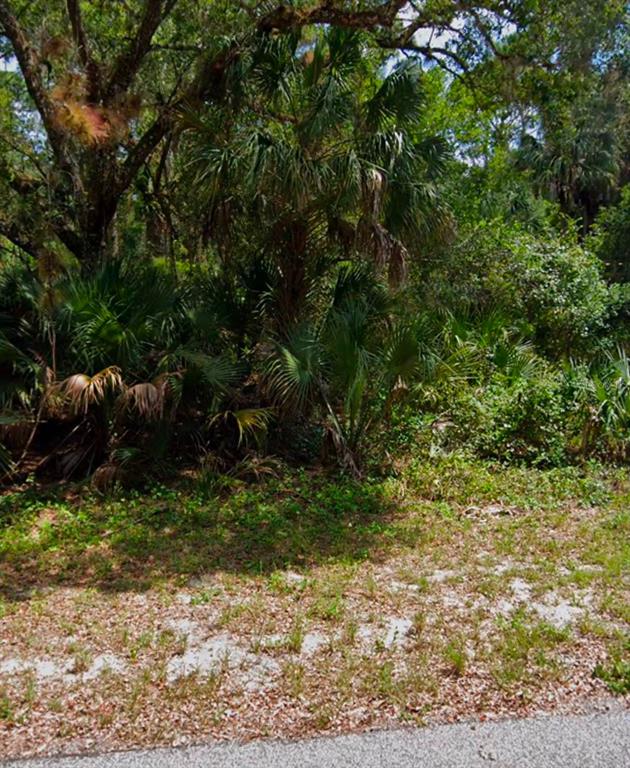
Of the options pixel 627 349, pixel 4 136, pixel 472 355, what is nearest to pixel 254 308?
pixel 472 355

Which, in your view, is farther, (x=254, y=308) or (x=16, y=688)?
(x=254, y=308)

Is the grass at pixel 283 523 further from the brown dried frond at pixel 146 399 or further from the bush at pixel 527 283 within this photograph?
the bush at pixel 527 283

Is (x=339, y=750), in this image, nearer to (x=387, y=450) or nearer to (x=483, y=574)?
(x=483, y=574)

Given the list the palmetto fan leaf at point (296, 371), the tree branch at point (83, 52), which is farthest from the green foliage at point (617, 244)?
the tree branch at point (83, 52)

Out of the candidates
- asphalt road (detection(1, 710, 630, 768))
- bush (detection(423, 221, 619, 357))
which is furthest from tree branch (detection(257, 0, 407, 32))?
asphalt road (detection(1, 710, 630, 768))

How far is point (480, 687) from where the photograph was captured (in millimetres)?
3424

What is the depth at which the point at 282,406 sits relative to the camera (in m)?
7.40

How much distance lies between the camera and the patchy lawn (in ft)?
10.7

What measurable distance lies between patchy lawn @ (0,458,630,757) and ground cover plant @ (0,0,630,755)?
3 cm

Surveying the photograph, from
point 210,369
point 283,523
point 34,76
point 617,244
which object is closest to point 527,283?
point 210,369

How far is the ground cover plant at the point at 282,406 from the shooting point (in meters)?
3.67

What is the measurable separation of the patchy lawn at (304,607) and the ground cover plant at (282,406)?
3 cm

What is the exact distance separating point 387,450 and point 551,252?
19.6 feet

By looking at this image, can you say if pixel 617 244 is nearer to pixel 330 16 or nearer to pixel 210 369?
pixel 330 16
